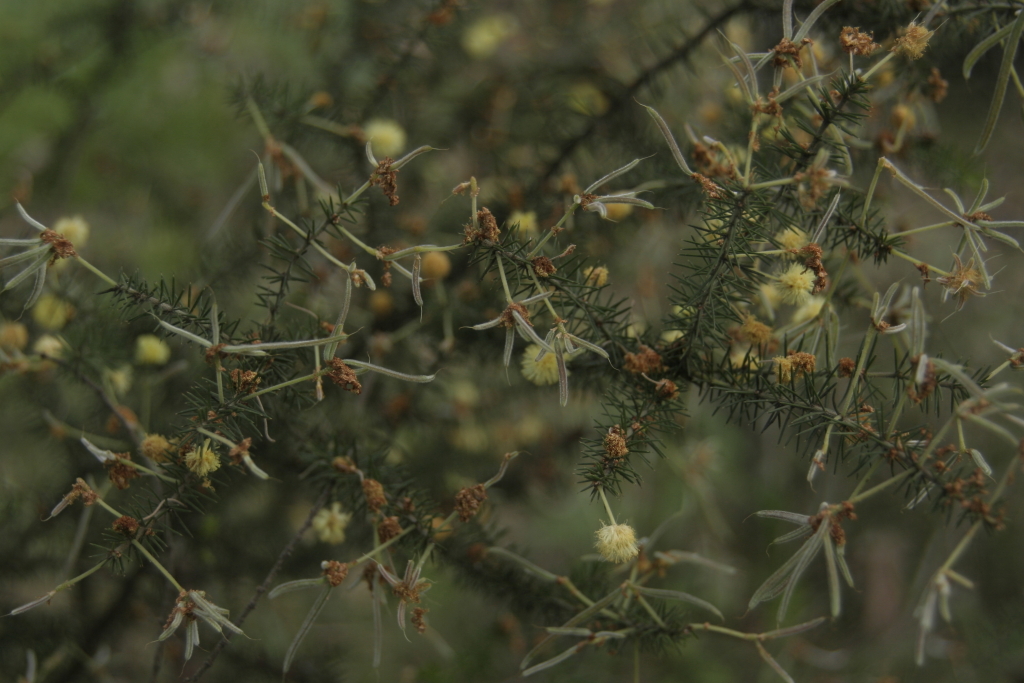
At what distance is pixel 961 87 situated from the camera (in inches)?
27.2

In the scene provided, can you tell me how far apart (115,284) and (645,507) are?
28.6 inches

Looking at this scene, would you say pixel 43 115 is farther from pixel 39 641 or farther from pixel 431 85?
pixel 39 641

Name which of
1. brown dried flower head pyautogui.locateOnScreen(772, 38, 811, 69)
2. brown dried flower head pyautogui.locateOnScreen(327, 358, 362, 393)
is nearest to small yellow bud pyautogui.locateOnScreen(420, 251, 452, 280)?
brown dried flower head pyautogui.locateOnScreen(327, 358, 362, 393)

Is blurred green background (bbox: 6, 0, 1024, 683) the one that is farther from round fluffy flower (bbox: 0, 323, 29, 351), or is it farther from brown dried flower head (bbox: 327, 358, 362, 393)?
brown dried flower head (bbox: 327, 358, 362, 393)

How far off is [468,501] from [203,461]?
6.0 inches

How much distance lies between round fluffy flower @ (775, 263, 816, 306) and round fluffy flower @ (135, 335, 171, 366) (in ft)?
1.52

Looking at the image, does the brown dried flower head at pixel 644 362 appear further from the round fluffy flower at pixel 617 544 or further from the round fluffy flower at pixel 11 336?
the round fluffy flower at pixel 11 336

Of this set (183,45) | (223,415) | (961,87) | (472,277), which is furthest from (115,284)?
(961,87)

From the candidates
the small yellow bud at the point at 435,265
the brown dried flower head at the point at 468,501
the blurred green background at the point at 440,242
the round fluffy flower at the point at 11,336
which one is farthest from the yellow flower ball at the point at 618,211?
the round fluffy flower at the point at 11,336

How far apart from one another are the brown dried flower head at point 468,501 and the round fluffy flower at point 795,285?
22 centimetres

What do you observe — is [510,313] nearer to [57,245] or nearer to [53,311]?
[57,245]

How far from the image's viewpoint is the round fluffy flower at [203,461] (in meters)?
0.39

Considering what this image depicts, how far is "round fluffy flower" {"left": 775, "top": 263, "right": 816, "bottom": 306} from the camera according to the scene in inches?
16.1

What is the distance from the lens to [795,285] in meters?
0.41
